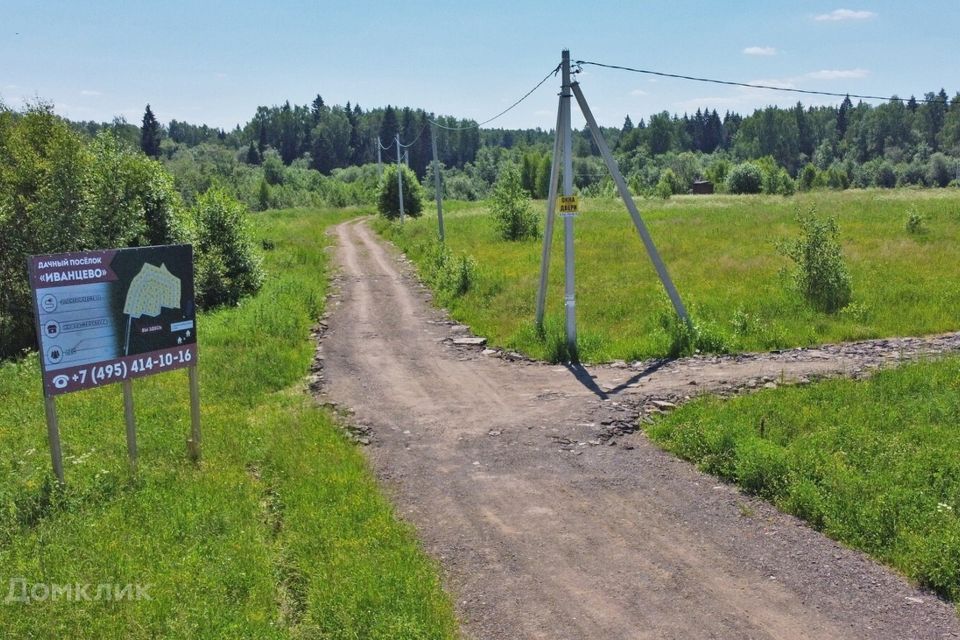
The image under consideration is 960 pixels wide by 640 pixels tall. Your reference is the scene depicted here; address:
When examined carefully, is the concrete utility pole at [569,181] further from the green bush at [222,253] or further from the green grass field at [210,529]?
the green bush at [222,253]

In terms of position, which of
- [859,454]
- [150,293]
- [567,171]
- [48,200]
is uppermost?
[567,171]

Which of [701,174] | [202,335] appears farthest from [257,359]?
[701,174]

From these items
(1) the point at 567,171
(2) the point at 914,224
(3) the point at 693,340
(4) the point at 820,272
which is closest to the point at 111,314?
(1) the point at 567,171

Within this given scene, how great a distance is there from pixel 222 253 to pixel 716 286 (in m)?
16.3

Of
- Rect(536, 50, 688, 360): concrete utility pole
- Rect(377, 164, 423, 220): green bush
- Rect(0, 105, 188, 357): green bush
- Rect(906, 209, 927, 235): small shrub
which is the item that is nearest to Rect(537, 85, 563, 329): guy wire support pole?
Rect(536, 50, 688, 360): concrete utility pole

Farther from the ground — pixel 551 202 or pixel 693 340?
pixel 551 202

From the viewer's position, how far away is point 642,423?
10516 mm

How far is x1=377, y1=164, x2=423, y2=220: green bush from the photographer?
163 feet

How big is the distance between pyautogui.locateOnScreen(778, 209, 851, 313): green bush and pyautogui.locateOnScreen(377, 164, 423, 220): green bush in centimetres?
3575

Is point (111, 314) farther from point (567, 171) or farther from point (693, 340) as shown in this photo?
point (693, 340)

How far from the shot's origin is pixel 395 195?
50.1m

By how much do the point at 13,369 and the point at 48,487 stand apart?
28.3 ft

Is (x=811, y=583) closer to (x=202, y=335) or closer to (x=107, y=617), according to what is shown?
(x=107, y=617)

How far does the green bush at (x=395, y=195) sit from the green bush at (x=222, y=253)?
25459 millimetres
